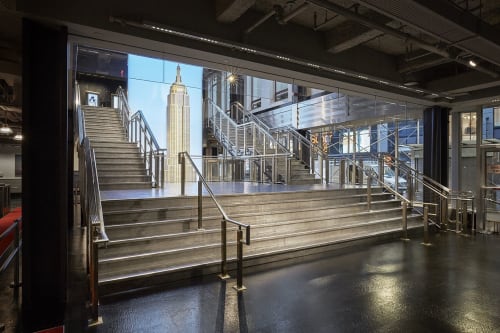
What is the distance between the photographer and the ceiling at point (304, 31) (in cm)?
331

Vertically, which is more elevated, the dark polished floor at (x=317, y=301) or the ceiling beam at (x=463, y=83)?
the ceiling beam at (x=463, y=83)

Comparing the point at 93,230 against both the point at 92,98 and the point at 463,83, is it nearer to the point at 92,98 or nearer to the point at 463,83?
the point at 463,83

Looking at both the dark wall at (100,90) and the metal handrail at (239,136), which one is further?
the dark wall at (100,90)

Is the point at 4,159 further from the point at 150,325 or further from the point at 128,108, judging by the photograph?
the point at 150,325

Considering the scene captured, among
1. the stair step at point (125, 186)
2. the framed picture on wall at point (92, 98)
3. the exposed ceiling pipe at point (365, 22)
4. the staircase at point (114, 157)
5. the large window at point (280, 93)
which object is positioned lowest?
the stair step at point (125, 186)

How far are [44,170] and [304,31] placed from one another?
154 inches

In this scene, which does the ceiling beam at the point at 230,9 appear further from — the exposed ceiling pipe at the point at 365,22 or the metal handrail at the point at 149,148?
the metal handrail at the point at 149,148

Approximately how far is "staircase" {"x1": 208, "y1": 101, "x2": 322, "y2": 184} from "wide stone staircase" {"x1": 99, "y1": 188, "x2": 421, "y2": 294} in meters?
2.63

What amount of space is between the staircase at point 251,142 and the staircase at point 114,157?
11.8 feet

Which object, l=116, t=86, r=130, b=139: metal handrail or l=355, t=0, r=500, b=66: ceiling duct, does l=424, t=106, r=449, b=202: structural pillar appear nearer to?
l=355, t=0, r=500, b=66: ceiling duct

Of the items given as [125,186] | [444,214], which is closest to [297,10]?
[125,186]

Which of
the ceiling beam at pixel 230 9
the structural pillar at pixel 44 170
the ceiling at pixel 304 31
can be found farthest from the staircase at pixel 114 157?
the ceiling beam at pixel 230 9

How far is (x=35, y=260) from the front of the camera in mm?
3133

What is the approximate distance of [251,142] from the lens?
38.6ft
